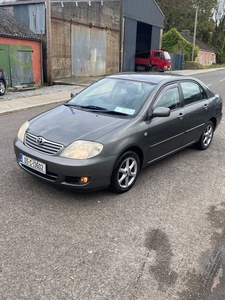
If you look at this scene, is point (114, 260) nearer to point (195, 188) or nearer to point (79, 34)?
point (195, 188)

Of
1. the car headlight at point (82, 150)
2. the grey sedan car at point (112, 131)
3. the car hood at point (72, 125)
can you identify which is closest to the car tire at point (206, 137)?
the grey sedan car at point (112, 131)

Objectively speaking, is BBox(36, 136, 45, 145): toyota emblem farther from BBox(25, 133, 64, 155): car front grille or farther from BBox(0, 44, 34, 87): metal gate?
BBox(0, 44, 34, 87): metal gate

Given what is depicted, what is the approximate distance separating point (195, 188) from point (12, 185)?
2642 millimetres

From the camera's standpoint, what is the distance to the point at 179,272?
2.57 meters

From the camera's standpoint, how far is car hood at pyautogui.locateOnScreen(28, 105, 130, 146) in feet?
11.6

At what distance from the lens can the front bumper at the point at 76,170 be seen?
334 centimetres

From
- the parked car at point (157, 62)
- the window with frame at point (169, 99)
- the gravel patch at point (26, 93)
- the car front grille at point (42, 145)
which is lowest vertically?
the gravel patch at point (26, 93)

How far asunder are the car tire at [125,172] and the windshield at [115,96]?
674 millimetres

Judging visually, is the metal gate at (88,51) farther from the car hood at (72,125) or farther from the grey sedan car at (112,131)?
the car hood at (72,125)

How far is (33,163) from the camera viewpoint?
11.8 feet

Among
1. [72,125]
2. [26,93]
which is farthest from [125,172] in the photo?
[26,93]

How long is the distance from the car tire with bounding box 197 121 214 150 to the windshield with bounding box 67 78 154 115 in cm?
188

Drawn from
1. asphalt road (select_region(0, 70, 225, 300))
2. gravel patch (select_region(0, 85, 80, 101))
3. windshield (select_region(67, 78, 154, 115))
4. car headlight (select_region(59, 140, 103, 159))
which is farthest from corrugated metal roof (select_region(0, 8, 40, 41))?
car headlight (select_region(59, 140, 103, 159))

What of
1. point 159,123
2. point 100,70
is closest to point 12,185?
point 159,123
